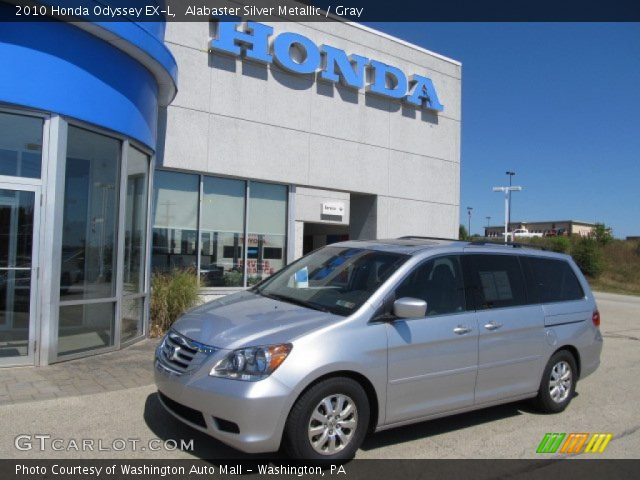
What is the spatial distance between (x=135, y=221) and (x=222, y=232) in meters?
3.82

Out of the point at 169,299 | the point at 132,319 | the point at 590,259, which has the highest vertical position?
the point at 590,259

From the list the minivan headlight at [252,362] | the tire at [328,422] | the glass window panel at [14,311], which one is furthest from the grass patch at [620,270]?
the minivan headlight at [252,362]

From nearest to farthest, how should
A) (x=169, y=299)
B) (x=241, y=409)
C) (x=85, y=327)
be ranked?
(x=241, y=409), (x=85, y=327), (x=169, y=299)

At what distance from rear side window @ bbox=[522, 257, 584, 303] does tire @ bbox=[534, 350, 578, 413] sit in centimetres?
62

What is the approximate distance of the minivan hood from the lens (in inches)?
172

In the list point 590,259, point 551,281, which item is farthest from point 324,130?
point 590,259

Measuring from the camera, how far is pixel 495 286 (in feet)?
19.2

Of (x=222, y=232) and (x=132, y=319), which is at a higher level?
(x=222, y=232)

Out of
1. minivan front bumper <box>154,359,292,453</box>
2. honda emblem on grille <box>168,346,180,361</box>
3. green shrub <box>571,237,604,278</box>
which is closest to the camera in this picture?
minivan front bumper <box>154,359,292,453</box>

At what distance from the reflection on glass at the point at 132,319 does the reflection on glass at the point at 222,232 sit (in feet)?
9.95

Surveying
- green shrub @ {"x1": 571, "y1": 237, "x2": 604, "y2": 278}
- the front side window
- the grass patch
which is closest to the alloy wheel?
the front side window

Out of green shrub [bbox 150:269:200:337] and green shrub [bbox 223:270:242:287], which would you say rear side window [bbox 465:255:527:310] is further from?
green shrub [bbox 223:270:242:287]

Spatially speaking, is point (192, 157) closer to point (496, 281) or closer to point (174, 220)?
point (174, 220)

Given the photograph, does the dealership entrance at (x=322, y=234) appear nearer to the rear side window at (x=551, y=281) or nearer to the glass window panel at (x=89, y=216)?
the glass window panel at (x=89, y=216)
